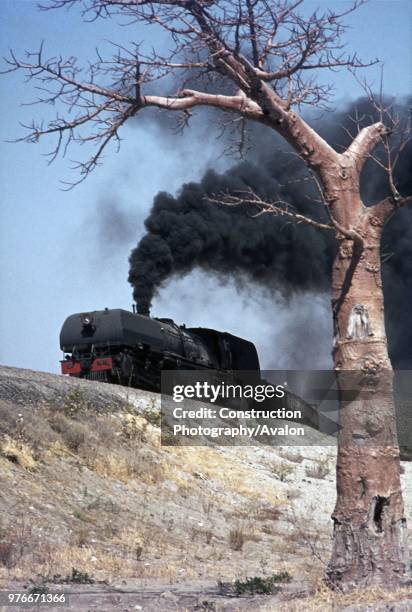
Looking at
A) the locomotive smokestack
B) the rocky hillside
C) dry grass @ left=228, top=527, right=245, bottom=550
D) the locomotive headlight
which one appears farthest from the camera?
the locomotive smokestack

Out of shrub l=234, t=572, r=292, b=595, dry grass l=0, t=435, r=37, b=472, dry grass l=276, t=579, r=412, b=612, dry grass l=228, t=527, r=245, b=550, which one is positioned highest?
dry grass l=0, t=435, r=37, b=472

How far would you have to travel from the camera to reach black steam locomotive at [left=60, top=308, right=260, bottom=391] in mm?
23516

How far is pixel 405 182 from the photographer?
3519 cm

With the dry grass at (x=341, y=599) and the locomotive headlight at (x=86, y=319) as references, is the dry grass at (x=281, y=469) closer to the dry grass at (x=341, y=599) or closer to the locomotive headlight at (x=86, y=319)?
the locomotive headlight at (x=86, y=319)

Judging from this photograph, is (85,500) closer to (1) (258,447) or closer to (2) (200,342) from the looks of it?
(1) (258,447)

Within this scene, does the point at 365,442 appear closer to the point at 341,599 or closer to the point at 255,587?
the point at 341,599

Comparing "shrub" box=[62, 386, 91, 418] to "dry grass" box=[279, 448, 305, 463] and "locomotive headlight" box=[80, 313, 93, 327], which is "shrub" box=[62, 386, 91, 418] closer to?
"locomotive headlight" box=[80, 313, 93, 327]

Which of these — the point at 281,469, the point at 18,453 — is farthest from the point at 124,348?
the point at 18,453

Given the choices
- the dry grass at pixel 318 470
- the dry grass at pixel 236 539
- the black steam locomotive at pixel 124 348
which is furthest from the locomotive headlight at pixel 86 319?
the dry grass at pixel 236 539

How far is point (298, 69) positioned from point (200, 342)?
18.7 metres

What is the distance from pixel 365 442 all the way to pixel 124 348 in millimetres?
15653

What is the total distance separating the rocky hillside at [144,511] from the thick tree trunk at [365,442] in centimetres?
32

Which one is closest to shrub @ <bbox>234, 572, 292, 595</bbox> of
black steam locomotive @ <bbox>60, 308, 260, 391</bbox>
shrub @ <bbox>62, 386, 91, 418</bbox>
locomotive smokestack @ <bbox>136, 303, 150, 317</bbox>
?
shrub @ <bbox>62, 386, 91, 418</bbox>

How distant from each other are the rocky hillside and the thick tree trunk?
0.32 metres
